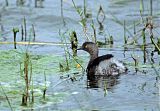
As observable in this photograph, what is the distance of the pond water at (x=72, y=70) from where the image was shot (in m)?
8.92

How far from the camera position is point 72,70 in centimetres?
1084

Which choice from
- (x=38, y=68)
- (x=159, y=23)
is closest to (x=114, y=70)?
(x=38, y=68)

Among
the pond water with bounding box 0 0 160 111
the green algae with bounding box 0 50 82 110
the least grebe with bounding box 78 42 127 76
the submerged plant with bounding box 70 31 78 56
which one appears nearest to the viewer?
the pond water with bounding box 0 0 160 111

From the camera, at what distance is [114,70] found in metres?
10.8

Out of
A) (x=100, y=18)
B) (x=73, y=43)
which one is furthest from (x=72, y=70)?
(x=100, y=18)

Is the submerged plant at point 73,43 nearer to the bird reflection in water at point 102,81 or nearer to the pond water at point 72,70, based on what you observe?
the pond water at point 72,70

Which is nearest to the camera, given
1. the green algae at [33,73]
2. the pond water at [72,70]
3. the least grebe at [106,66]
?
the pond water at [72,70]

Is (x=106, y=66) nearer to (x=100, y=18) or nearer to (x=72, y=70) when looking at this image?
(x=72, y=70)

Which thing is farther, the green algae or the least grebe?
the least grebe

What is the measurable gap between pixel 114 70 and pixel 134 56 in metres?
0.67

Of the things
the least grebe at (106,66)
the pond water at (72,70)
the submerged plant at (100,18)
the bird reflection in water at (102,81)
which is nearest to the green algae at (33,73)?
the pond water at (72,70)

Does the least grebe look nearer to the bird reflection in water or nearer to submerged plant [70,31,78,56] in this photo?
the bird reflection in water

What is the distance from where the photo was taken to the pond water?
8922 mm

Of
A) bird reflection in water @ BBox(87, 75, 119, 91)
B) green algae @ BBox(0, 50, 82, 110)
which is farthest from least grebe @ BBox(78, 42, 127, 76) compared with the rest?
green algae @ BBox(0, 50, 82, 110)
